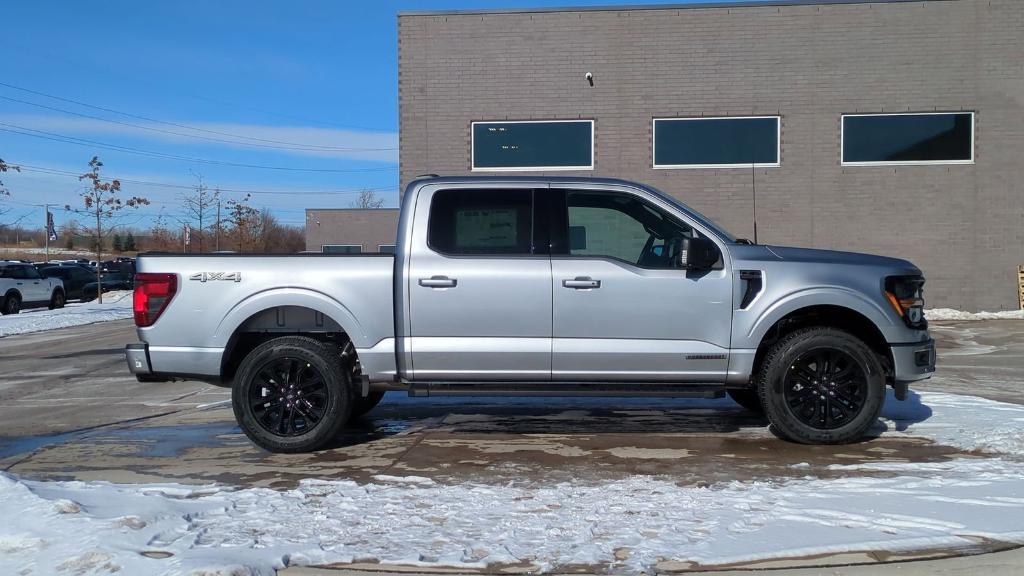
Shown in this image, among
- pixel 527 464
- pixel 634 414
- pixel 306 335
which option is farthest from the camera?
pixel 634 414

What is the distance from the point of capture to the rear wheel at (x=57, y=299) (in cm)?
3014

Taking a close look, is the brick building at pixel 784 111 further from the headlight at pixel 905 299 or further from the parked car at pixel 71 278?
the parked car at pixel 71 278

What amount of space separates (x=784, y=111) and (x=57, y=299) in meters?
26.6

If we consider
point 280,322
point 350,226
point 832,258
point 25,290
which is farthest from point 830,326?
point 25,290

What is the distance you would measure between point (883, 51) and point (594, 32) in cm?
653

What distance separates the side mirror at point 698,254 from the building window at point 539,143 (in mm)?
13274

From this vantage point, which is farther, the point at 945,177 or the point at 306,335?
the point at 945,177

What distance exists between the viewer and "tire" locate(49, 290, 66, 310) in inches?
1186

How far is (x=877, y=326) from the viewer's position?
602cm

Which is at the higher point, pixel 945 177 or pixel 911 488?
pixel 945 177

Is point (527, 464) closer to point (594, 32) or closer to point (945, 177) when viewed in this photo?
point (594, 32)

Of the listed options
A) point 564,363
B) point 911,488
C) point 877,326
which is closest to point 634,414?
point 564,363

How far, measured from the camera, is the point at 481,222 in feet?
20.5

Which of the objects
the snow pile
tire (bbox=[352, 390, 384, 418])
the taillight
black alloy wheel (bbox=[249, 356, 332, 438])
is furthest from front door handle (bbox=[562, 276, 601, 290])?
the snow pile
